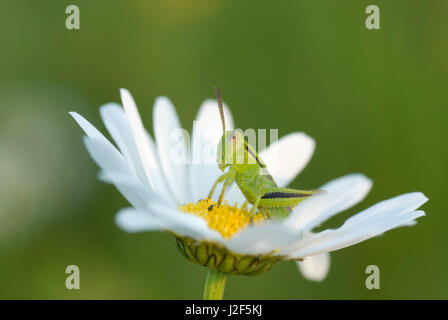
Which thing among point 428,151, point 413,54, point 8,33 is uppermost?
point 8,33

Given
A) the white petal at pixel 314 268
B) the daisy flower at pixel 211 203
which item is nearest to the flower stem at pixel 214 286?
the daisy flower at pixel 211 203

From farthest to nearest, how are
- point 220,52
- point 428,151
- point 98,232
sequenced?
1. point 220,52
2. point 428,151
3. point 98,232

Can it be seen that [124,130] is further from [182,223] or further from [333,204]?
[333,204]

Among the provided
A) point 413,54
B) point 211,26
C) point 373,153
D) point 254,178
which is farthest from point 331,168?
point 254,178


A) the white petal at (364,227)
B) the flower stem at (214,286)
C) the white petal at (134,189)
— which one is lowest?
the flower stem at (214,286)

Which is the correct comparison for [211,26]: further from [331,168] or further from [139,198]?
[139,198]

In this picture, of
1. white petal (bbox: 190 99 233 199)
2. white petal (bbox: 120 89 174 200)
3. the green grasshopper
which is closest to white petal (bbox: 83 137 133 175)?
white petal (bbox: 120 89 174 200)

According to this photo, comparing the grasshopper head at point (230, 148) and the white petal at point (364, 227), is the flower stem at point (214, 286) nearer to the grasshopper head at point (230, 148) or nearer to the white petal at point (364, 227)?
the white petal at point (364, 227)
